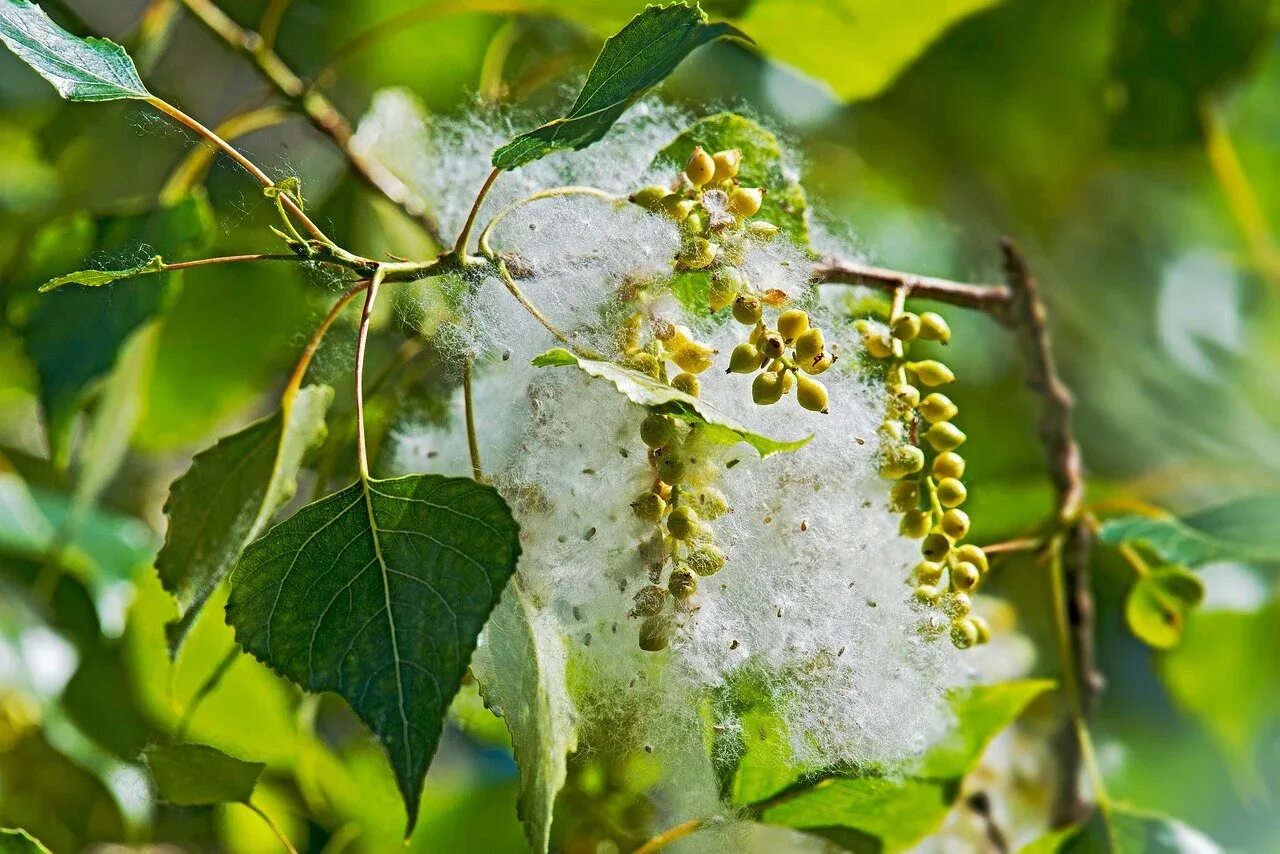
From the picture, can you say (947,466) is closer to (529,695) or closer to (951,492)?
(951,492)

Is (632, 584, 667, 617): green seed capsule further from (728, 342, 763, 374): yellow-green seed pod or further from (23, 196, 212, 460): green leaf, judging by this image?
(23, 196, 212, 460): green leaf

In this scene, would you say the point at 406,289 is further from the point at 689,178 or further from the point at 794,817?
the point at 794,817

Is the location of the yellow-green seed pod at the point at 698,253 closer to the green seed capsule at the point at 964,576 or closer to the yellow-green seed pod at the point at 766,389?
the yellow-green seed pod at the point at 766,389

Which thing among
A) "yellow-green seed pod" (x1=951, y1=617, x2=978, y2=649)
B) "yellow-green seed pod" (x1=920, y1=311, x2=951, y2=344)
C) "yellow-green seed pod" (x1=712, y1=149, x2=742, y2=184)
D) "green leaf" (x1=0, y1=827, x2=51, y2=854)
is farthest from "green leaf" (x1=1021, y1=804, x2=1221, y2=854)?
"green leaf" (x1=0, y1=827, x2=51, y2=854)

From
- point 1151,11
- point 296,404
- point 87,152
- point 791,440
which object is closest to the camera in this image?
point 791,440

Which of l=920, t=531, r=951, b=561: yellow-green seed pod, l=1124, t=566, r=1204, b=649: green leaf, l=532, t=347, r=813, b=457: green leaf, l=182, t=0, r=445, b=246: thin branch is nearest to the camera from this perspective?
l=532, t=347, r=813, b=457: green leaf

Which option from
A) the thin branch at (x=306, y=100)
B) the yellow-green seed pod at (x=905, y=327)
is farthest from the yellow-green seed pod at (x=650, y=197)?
the thin branch at (x=306, y=100)

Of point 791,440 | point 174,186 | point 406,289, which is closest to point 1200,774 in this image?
point 791,440
